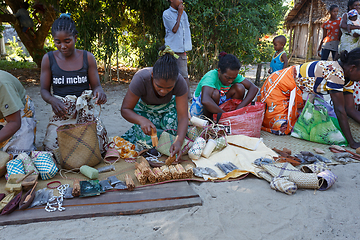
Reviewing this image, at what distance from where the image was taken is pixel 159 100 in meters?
2.74

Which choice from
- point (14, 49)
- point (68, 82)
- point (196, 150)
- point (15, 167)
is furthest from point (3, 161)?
point (14, 49)

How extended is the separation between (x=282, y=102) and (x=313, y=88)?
0.42 metres

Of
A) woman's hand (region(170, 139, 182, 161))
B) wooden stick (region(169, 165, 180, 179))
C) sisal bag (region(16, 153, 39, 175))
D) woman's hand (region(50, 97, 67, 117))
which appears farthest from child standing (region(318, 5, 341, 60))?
sisal bag (region(16, 153, 39, 175))

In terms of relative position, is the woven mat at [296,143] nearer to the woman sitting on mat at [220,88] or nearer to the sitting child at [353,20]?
the woman sitting on mat at [220,88]

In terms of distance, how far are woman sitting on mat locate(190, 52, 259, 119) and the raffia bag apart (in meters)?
1.49

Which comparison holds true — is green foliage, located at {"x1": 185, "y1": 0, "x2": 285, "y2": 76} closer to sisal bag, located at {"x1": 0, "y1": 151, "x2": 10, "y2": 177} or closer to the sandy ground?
the sandy ground

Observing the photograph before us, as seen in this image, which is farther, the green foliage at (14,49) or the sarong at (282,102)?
the green foliage at (14,49)

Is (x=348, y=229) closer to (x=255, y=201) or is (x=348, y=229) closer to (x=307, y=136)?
(x=255, y=201)

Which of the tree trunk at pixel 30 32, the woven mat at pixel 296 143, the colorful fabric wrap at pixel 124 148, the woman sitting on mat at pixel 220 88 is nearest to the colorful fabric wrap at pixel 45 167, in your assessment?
the colorful fabric wrap at pixel 124 148

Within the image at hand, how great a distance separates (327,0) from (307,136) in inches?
314

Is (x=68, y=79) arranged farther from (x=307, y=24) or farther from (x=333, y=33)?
(x=307, y=24)

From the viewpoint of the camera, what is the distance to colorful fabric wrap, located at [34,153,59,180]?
2201 mm

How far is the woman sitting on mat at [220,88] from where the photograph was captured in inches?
128

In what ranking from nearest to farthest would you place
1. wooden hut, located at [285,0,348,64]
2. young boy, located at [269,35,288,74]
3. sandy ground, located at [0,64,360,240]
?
sandy ground, located at [0,64,360,240], young boy, located at [269,35,288,74], wooden hut, located at [285,0,348,64]
